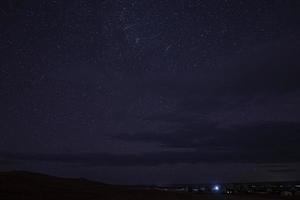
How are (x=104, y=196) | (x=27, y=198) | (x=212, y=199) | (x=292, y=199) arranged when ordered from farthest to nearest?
(x=292, y=199), (x=212, y=199), (x=104, y=196), (x=27, y=198)

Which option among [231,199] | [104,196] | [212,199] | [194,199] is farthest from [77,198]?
[231,199]

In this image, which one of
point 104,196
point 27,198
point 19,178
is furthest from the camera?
point 19,178

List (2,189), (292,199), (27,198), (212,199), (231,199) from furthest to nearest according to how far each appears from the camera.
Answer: (292,199) < (231,199) < (212,199) < (2,189) < (27,198)

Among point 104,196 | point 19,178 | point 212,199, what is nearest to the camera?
point 104,196

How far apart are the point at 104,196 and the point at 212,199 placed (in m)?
16.6

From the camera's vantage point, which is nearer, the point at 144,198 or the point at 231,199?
the point at 144,198

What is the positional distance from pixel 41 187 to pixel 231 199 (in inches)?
1052

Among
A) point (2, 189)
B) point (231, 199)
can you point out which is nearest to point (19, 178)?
point (2, 189)

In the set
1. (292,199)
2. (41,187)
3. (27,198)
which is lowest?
(27,198)

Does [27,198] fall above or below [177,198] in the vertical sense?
below

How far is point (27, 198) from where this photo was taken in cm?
3666

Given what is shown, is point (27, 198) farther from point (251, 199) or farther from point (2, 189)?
point (251, 199)

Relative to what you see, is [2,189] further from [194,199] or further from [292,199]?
[292,199]

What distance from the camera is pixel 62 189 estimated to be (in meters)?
45.5
